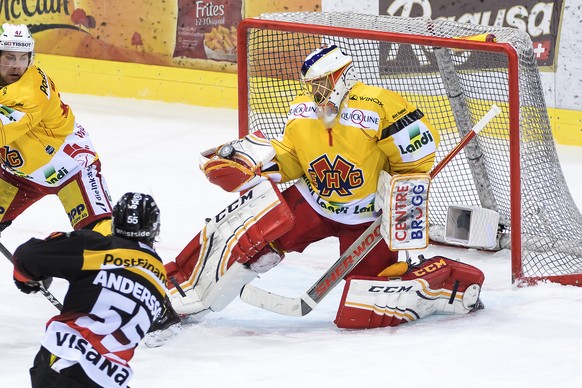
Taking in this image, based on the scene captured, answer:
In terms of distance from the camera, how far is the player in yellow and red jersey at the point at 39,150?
165 inches

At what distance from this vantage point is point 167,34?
8055 mm

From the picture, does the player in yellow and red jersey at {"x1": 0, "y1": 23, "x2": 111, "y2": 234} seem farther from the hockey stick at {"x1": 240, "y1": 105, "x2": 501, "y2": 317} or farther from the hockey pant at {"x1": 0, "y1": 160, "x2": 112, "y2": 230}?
the hockey stick at {"x1": 240, "y1": 105, "x2": 501, "y2": 317}

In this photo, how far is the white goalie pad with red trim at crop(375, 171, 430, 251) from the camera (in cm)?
414

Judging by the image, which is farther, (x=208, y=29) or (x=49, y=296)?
(x=208, y=29)

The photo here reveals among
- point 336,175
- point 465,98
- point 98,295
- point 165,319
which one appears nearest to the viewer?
point 98,295

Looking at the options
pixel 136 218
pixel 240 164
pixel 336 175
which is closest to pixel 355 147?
pixel 336 175

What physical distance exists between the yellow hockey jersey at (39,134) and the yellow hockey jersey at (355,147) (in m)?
0.75

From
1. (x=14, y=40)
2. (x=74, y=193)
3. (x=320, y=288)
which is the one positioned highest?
(x=14, y=40)

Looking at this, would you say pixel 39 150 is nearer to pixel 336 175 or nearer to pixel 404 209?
pixel 336 175

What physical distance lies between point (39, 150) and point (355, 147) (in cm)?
111

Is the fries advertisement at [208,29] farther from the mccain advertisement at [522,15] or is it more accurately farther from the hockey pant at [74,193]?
the hockey pant at [74,193]

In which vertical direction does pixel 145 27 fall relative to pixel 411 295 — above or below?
above

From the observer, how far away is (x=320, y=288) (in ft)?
14.0

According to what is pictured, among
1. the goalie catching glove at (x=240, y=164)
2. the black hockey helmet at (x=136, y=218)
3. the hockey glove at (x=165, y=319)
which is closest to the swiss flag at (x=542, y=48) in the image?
the goalie catching glove at (x=240, y=164)
